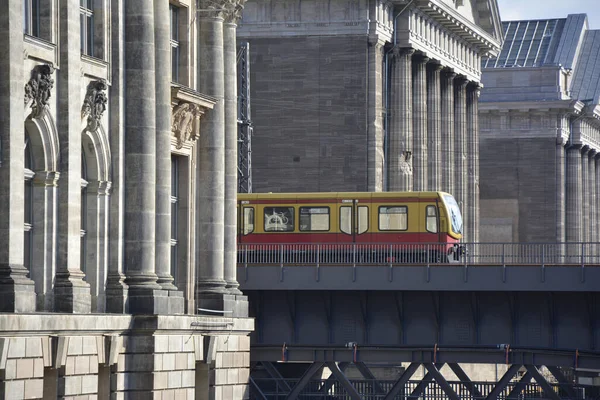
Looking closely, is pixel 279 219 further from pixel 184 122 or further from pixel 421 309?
pixel 184 122

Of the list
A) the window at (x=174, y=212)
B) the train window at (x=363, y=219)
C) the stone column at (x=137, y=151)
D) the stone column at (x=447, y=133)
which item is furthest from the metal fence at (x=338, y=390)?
the stone column at (x=137, y=151)

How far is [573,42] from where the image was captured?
6786 inches

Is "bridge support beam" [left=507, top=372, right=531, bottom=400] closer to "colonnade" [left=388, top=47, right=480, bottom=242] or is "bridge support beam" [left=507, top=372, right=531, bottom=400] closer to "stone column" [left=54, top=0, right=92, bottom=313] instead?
"colonnade" [left=388, top=47, right=480, bottom=242]

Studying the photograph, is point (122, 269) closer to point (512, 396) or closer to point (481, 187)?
point (512, 396)

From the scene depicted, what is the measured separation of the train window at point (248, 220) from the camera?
277ft

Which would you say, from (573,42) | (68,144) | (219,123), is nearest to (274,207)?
(219,123)

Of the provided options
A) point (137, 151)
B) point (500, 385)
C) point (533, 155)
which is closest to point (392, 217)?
point (500, 385)

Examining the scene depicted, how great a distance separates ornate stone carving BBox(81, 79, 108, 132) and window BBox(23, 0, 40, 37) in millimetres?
3566

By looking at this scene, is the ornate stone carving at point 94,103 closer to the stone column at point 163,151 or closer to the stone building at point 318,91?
the stone column at point 163,151

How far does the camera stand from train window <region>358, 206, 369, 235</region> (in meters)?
84.8

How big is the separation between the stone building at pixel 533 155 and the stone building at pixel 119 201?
85383mm

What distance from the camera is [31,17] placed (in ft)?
174

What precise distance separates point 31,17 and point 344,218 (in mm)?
34160

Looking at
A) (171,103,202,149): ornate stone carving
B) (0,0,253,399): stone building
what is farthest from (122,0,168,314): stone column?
(171,103,202,149): ornate stone carving
